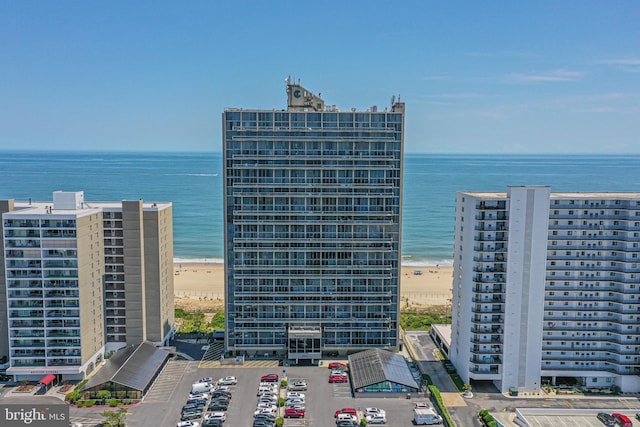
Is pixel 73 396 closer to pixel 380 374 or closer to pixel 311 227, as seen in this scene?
pixel 311 227

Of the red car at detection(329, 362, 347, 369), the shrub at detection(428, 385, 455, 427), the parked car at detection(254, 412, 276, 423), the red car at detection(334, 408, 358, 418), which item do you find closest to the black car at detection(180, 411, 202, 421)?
the parked car at detection(254, 412, 276, 423)

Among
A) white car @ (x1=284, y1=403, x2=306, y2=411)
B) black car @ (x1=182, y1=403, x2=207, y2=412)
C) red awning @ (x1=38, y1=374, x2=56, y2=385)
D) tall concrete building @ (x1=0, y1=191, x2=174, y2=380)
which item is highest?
tall concrete building @ (x1=0, y1=191, x2=174, y2=380)

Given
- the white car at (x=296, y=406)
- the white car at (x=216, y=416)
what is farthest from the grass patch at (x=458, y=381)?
the white car at (x=216, y=416)

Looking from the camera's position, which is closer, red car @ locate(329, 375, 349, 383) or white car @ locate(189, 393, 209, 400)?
white car @ locate(189, 393, 209, 400)

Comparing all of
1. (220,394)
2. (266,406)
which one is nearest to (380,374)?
(266,406)

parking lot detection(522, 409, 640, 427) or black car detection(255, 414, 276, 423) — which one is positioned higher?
parking lot detection(522, 409, 640, 427)

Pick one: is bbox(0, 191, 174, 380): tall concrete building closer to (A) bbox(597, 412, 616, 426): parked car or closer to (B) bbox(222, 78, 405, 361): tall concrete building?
(B) bbox(222, 78, 405, 361): tall concrete building

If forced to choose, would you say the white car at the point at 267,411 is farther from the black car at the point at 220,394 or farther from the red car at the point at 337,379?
the red car at the point at 337,379
